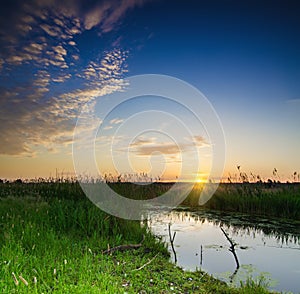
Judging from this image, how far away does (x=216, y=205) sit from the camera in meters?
17.0

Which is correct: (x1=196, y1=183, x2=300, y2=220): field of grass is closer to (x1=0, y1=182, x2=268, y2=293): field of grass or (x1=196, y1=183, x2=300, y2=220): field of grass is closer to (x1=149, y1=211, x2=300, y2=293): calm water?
(x1=149, y1=211, x2=300, y2=293): calm water

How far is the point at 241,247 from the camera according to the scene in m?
9.03

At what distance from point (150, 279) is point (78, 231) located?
2768 millimetres

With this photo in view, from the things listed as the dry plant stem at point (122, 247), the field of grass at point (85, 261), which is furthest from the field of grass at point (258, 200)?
the dry plant stem at point (122, 247)

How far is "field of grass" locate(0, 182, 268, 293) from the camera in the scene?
4.33m

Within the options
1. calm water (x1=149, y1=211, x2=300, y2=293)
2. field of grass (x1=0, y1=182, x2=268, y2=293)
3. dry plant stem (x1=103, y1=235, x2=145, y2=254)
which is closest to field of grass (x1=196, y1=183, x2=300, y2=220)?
calm water (x1=149, y1=211, x2=300, y2=293)

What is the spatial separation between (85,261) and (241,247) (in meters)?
5.43

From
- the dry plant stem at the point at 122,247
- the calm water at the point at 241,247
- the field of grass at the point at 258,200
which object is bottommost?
the calm water at the point at 241,247

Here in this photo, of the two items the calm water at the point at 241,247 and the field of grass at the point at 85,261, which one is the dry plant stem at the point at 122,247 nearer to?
the field of grass at the point at 85,261

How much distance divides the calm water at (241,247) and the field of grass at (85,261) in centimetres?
103

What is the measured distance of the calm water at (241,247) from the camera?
670 cm

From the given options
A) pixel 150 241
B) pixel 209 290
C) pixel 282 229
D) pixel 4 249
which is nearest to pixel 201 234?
pixel 282 229

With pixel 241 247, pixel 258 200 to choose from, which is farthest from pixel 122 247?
pixel 258 200

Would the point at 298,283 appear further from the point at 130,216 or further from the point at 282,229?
the point at 282,229
